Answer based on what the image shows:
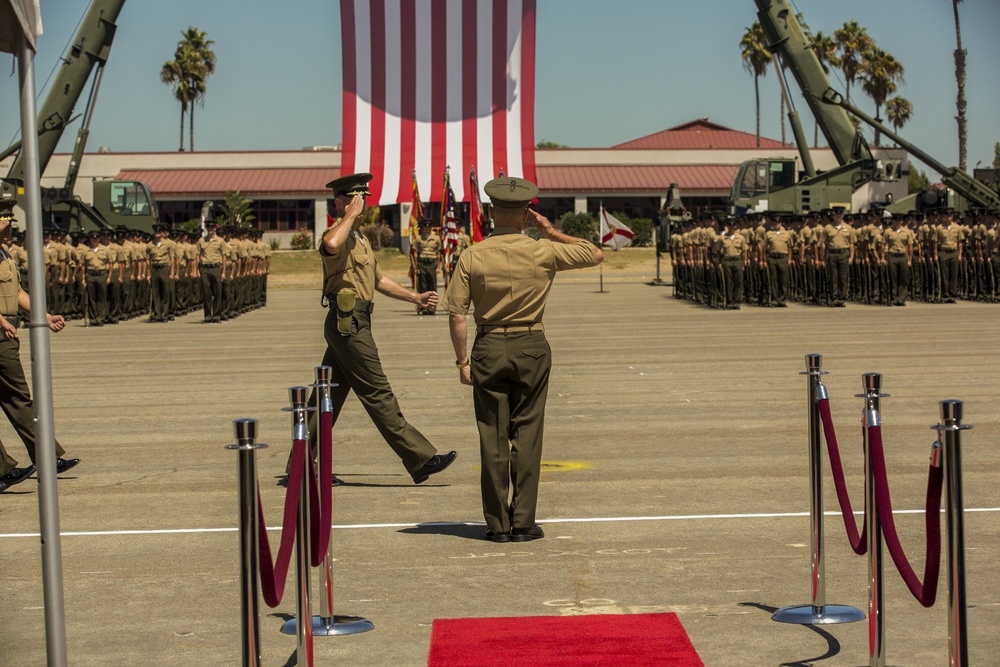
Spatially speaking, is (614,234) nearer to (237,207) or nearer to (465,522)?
(465,522)

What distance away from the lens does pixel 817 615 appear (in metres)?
5.41

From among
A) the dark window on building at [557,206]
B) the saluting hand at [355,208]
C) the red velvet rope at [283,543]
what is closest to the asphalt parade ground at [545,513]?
the red velvet rope at [283,543]

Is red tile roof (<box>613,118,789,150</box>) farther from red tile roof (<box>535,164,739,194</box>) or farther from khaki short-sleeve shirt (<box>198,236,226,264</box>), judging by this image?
khaki short-sleeve shirt (<box>198,236,226,264</box>)

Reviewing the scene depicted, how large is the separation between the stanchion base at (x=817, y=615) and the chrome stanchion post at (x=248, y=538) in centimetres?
230

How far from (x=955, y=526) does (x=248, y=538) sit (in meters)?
2.06

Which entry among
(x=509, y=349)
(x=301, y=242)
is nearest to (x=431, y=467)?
(x=509, y=349)

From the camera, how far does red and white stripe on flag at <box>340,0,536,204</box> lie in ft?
108

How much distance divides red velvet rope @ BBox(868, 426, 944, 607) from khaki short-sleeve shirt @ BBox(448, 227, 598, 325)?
2700 mm

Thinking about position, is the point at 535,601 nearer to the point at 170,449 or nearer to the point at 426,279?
the point at 170,449

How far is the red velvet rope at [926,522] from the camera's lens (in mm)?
4215

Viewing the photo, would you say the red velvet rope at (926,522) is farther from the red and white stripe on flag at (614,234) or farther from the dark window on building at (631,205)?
the dark window on building at (631,205)

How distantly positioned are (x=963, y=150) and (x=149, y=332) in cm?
2548

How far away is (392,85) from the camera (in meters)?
33.2

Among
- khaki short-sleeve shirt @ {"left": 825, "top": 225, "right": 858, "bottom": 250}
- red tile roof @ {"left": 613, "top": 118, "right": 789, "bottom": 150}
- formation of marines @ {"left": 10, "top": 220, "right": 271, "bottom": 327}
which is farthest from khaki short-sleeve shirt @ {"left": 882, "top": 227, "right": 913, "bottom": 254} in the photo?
red tile roof @ {"left": 613, "top": 118, "right": 789, "bottom": 150}
